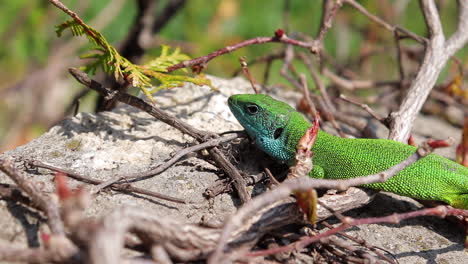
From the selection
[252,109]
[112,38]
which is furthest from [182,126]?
[112,38]

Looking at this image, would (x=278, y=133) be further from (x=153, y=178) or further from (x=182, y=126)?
(x=153, y=178)

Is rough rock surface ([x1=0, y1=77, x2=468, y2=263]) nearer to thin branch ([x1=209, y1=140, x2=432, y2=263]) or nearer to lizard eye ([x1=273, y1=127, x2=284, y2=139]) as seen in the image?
lizard eye ([x1=273, y1=127, x2=284, y2=139])

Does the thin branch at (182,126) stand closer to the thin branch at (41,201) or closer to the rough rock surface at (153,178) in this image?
the rough rock surface at (153,178)

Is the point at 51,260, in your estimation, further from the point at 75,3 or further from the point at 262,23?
the point at 262,23

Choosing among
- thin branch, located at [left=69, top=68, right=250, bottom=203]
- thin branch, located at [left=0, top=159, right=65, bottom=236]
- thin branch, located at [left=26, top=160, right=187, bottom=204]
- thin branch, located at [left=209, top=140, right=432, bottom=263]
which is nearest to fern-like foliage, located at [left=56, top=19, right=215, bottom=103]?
thin branch, located at [left=69, top=68, right=250, bottom=203]

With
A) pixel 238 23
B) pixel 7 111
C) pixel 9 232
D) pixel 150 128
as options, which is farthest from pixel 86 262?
pixel 238 23

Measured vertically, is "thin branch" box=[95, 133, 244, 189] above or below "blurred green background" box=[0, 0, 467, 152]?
below
